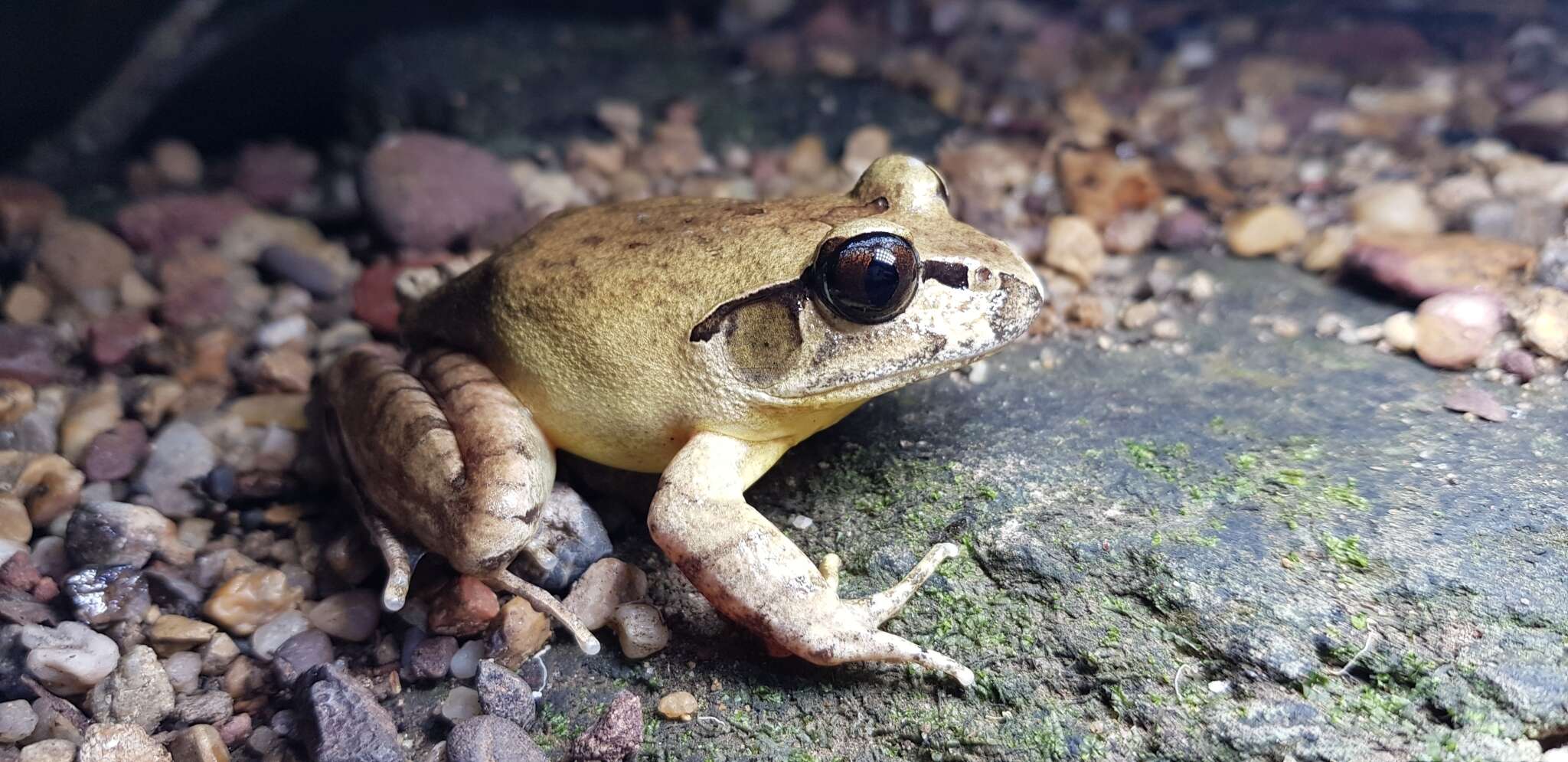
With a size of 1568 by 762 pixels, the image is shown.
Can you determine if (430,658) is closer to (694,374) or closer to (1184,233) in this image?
(694,374)

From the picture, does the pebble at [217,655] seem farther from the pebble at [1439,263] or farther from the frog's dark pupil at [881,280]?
the pebble at [1439,263]

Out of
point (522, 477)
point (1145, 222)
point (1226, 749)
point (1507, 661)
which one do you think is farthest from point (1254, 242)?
point (522, 477)

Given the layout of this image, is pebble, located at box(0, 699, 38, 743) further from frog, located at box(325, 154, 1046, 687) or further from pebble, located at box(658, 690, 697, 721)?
pebble, located at box(658, 690, 697, 721)

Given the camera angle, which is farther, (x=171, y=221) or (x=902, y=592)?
(x=171, y=221)

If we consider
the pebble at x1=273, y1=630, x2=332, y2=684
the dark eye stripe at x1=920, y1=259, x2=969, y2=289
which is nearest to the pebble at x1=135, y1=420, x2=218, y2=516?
the pebble at x1=273, y1=630, x2=332, y2=684

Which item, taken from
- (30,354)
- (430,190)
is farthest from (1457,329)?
(30,354)

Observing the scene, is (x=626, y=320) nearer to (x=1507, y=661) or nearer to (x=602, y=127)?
(x=1507, y=661)
